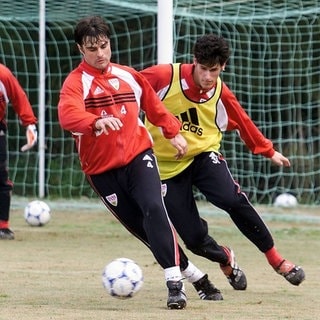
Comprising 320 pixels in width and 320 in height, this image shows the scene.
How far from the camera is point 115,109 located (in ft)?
23.0

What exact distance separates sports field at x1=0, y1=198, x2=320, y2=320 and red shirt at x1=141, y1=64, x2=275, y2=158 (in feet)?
3.33

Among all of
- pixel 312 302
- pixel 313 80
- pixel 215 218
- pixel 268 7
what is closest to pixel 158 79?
pixel 312 302

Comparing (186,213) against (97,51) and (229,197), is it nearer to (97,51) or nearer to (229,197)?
(229,197)

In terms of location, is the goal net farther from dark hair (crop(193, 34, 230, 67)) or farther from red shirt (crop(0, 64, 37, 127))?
dark hair (crop(193, 34, 230, 67))

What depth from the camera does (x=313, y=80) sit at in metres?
17.9

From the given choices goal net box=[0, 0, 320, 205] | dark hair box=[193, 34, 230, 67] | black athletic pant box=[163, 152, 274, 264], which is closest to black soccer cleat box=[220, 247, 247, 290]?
black athletic pant box=[163, 152, 274, 264]

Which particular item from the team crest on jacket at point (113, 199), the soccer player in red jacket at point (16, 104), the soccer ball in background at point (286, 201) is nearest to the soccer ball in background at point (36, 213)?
the soccer player in red jacket at point (16, 104)

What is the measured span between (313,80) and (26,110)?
7.84 m

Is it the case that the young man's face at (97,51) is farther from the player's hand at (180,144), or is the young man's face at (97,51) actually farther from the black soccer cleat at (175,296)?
the black soccer cleat at (175,296)

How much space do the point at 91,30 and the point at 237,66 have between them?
11.2 meters

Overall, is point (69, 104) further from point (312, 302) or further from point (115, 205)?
point (312, 302)

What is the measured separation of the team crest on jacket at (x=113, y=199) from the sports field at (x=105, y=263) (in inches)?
23.8

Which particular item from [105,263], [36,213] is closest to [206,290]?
[105,263]

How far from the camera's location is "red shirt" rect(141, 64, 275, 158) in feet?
24.9
